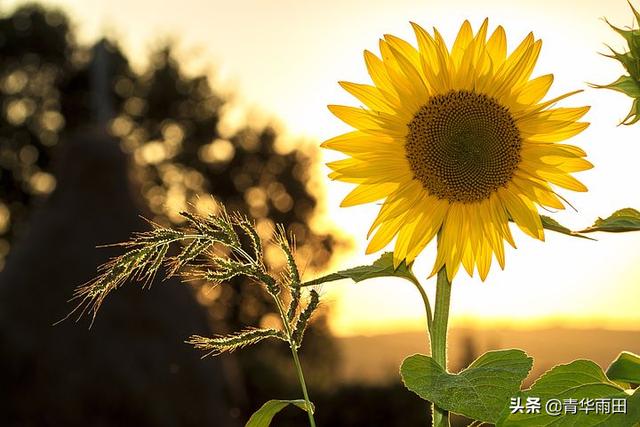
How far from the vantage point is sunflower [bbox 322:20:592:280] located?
1.73 meters

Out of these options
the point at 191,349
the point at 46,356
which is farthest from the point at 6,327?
the point at 191,349

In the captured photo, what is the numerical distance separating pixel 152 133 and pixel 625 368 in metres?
27.3

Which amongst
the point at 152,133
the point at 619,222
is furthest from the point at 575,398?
the point at 152,133

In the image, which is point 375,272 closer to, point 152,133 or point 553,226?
point 553,226

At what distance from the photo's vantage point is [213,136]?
94.4ft

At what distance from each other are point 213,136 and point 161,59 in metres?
2.76

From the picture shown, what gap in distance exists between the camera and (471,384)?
1.49m

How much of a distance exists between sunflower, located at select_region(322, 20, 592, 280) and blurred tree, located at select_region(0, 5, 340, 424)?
25.0m

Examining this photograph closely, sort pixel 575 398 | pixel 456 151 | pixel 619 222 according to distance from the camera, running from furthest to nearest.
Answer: pixel 456 151
pixel 619 222
pixel 575 398

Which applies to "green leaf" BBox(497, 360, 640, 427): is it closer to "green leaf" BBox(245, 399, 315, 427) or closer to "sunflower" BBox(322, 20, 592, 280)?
"sunflower" BBox(322, 20, 592, 280)

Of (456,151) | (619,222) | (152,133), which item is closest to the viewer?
(619,222)

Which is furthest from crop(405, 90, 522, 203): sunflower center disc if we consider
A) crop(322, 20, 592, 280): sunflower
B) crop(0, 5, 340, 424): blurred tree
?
crop(0, 5, 340, 424): blurred tree

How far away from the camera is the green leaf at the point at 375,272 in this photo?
1549 millimetres

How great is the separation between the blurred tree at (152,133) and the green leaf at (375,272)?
2508cm
